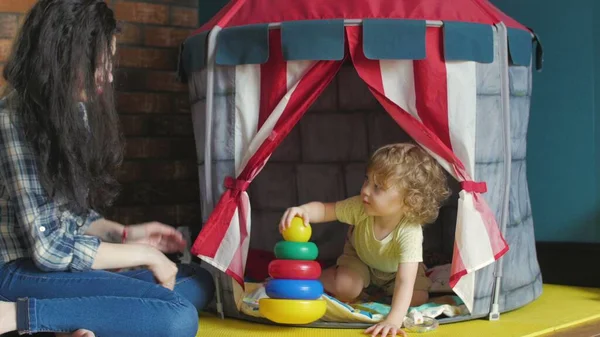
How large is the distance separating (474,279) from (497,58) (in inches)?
25.2

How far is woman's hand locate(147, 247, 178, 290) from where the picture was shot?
222cm

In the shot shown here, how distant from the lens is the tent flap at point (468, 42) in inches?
98.0

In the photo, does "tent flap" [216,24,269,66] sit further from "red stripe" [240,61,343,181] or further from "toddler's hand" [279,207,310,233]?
"toddler's hand" [279,207,310,233]

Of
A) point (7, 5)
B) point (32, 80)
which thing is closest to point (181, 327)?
point (32, 80)

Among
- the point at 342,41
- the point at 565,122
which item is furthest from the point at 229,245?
the point at 565,122

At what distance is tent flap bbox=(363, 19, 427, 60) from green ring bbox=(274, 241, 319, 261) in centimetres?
54

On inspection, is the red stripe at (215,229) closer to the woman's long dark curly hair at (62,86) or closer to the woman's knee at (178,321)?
the woman's knee at (178,321)

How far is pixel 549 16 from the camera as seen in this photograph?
330 cm

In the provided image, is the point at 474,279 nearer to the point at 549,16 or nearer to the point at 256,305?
the point at 256,305

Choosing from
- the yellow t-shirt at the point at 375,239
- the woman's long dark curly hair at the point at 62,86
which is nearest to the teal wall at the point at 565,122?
the yellow t-shirt at the point at 375,239

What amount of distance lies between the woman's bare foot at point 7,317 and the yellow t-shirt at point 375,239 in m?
1.01

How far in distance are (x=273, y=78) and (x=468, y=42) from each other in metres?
0.55

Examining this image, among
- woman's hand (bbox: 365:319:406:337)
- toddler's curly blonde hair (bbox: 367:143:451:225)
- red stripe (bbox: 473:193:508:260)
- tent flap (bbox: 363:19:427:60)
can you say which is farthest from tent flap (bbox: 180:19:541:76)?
woman's hand (bbox: 365:319:406:337)

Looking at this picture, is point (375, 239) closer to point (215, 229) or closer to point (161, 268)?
point (215, 229)
